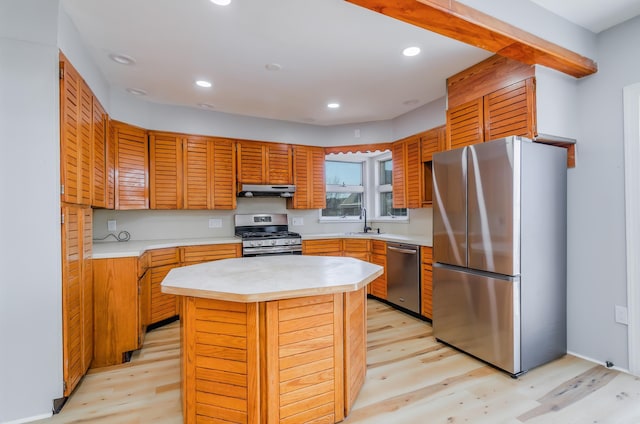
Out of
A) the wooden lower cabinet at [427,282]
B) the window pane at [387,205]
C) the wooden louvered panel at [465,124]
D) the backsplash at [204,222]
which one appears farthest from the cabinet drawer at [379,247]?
the wooden louvered panel at [465,124]

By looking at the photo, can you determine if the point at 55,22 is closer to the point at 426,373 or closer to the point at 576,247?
the point at 426,373

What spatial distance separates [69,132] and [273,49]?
1570 millimetres

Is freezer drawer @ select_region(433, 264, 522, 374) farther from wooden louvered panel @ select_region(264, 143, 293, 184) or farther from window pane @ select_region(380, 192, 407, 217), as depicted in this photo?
wooden louvered panel @ select_region(264, 143, 293, 184)

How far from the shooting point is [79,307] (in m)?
2.16

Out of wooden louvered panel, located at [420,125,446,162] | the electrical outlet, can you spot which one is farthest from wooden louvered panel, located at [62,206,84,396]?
the electrical outlet

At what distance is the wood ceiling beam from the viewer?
1624 mm

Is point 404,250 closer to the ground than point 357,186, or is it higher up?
closer to the ground

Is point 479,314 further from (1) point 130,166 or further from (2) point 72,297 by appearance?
(1) point 130,166

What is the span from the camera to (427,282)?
3320 mm

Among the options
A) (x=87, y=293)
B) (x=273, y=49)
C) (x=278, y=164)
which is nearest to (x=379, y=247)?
(x=278, y=164)

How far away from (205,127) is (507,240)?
3599 mm

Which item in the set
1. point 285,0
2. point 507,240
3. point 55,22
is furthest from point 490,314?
point 55,22

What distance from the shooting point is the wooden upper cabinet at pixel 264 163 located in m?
4.11

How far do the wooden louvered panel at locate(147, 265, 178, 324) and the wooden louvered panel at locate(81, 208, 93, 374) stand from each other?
0.74 metres
